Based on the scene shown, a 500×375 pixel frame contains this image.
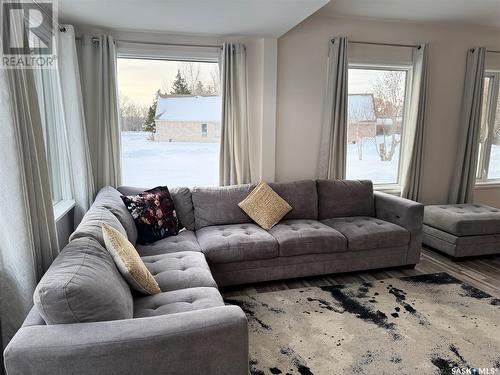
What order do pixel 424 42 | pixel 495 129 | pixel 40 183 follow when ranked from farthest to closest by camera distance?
pixel 495 129 < pixel 424 42 < pixel 40 183

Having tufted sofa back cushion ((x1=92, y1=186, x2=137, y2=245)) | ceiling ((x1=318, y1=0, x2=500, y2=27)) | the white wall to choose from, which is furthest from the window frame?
tufted sofa back cushion ((x1=92, y1=186, x2=137, y2=245))

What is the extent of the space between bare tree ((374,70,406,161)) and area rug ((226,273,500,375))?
1.90 metres

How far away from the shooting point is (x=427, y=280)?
3.05m

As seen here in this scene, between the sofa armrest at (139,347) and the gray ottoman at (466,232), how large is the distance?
2.98m

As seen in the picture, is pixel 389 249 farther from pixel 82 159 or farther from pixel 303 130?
pixel 82 159

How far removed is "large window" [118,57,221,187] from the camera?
361 cm

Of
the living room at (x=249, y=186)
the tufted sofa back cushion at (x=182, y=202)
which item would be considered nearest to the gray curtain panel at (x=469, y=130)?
the living room at (x=249, y=186)

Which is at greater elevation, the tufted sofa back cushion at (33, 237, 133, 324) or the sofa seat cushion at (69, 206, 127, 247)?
the sofa seat cushion at (69, 206, 127, 247)

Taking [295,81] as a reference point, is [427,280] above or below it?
below

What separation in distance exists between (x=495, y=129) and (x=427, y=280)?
3.01 metres

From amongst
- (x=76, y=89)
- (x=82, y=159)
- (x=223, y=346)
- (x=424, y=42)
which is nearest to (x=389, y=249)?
(x=223, y=346)

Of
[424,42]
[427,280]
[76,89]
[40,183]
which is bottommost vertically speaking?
[427,280]

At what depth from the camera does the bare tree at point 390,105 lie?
165 inches

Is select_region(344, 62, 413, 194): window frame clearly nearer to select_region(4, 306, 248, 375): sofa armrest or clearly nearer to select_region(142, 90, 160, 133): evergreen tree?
select_region(142, 90, 160, 133): evergreen tree
